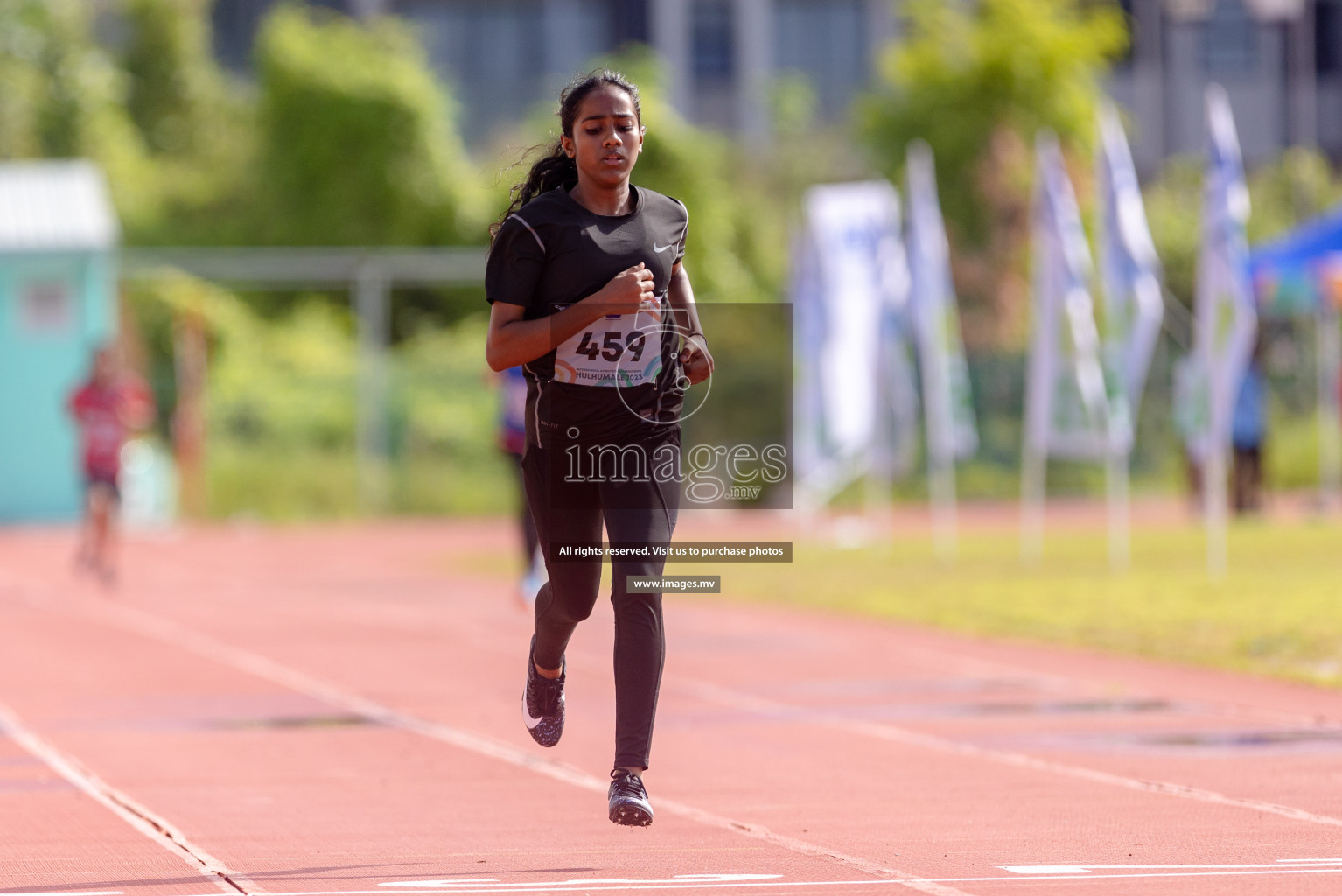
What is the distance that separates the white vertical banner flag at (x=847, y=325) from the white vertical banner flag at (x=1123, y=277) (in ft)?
12.0

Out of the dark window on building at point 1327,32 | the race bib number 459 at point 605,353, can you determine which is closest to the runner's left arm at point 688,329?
the race bib number 459 at point 605,353

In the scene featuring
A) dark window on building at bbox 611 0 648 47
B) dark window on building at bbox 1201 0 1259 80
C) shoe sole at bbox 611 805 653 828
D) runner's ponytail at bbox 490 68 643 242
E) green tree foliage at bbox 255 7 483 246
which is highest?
dark window on building at bbox 611 0 648 47

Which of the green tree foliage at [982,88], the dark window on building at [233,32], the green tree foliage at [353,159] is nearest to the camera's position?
the green tree foliage at [982,88]

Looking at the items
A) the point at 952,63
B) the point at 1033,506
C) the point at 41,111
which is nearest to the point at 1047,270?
the point at 1033,506

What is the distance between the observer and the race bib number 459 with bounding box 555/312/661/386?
5.94 m

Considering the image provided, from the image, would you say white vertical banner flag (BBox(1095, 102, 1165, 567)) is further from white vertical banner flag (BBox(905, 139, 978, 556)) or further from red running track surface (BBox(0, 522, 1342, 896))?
red running track surface (BBox(0, 522, 1342, 896))

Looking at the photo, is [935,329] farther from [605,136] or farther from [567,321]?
[567,321]

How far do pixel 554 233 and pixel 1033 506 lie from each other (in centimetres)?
1406

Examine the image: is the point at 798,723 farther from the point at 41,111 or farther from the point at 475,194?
the point at 41,111

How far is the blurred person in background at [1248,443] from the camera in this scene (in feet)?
81.4

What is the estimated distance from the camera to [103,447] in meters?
18.4

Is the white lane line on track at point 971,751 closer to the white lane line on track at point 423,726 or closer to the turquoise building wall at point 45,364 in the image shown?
the white lane line on track at point 423,726

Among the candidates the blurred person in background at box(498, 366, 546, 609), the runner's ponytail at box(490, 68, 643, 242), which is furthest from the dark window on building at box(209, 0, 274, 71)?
the runner's ponytail at box(490, 68, 643, 242)

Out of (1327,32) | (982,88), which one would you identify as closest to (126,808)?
(982,88)
